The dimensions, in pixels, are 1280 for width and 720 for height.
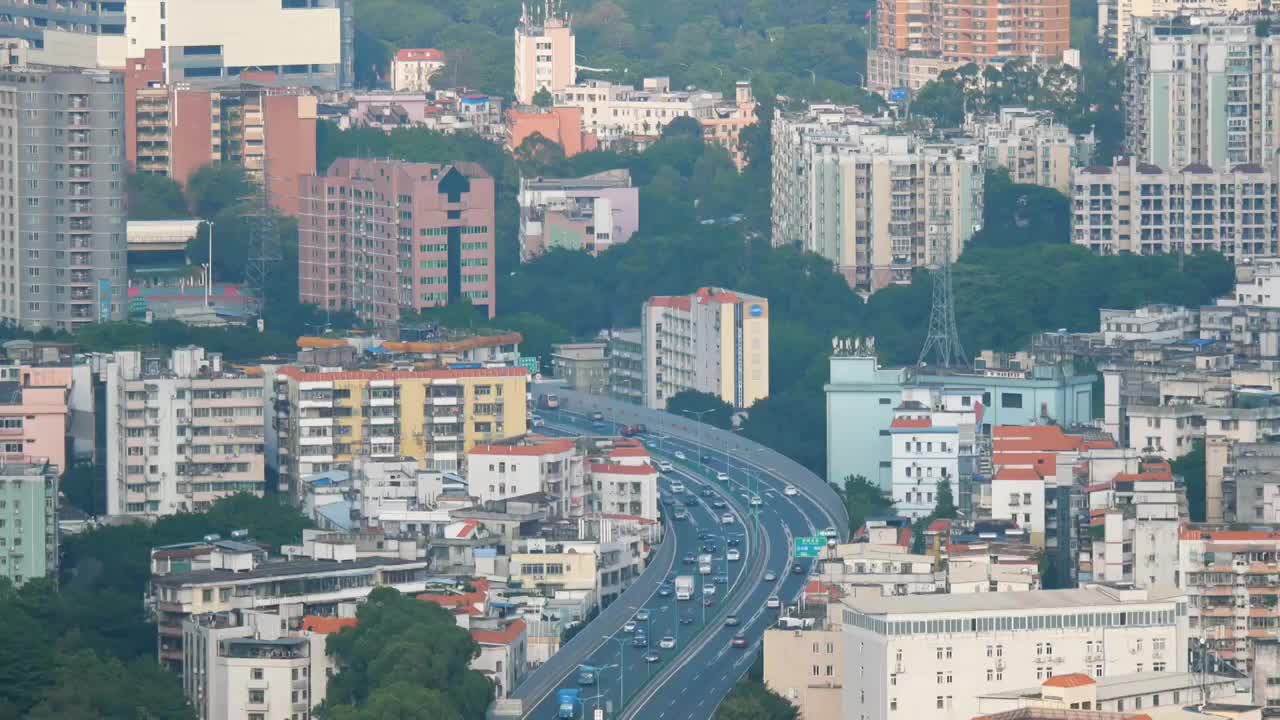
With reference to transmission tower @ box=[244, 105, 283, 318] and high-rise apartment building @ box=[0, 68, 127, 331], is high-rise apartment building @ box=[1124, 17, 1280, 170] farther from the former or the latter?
high-rise apartment building @ box=[0, 68, 127, 331]

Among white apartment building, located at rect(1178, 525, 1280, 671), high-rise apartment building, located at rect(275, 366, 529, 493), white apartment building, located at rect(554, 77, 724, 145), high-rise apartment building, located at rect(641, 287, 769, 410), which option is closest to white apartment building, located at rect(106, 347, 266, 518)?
high-rise apartment building, located at rect(275, 366, 529, 493)

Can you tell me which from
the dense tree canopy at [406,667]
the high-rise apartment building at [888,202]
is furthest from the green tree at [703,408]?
the dense tree canopy at [406,667]

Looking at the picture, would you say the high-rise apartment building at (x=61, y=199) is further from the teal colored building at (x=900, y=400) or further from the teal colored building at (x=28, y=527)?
the teal colored building at (x=28, y=527)

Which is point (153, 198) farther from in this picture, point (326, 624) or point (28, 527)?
point (326, 624)

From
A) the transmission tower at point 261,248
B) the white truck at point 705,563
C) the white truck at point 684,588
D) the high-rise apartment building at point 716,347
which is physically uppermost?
the transmission tower at point 261,248

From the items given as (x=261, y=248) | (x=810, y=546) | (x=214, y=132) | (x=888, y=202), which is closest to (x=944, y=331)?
(x=888, y=202)

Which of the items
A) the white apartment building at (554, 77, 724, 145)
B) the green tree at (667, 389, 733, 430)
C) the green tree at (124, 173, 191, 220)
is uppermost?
the white apartment building at (554, 77, 724, 145)
